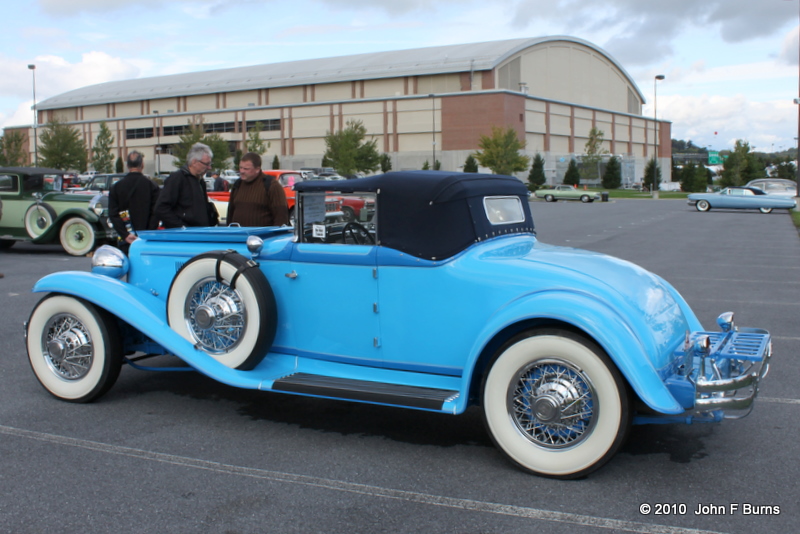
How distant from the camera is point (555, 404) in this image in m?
3.62

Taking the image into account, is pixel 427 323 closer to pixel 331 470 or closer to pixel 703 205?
pixel 331 470

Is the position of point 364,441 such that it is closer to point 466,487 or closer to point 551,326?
point 466,487

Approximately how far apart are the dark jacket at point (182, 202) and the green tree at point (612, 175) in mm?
68193

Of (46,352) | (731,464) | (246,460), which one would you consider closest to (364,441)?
(246,460)

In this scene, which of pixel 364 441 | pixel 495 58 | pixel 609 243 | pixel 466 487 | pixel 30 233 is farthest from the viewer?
pixel 495 58

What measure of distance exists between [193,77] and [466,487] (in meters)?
90.8

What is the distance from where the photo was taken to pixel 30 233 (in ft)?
47.6

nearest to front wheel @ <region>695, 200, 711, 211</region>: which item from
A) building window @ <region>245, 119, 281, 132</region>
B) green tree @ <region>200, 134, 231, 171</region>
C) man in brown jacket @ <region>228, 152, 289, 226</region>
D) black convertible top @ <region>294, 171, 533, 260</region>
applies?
man in brown jacket @ <region>228, 152, 289, 226</region>

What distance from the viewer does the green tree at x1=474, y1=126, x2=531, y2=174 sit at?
58562 mm

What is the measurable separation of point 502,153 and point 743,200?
93.8 ft

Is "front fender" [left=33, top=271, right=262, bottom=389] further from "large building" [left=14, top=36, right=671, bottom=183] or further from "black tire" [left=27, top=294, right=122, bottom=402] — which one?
"large building" [left=14, top=36, right=671, bottom=183]

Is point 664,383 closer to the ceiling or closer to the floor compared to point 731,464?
closer to the ceiling

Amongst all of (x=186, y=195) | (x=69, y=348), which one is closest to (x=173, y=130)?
(x=186, y=195)

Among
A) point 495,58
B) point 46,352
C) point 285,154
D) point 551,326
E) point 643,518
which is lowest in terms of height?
point 643,518
